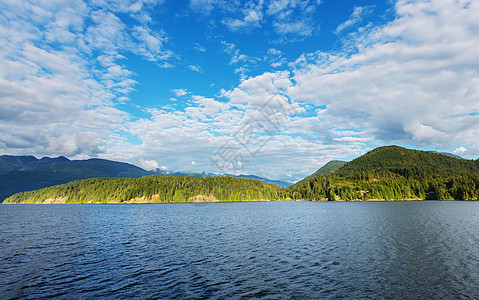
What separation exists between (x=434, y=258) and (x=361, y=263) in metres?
12.8

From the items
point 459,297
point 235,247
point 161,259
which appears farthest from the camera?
point 235,247

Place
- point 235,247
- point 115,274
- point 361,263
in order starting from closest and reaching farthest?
point 115,274
point 361,263
point 235,247

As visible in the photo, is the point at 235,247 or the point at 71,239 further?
the point at 71,239

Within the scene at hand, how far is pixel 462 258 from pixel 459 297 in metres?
19.2

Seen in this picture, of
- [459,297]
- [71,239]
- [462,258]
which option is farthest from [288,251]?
[71,239]

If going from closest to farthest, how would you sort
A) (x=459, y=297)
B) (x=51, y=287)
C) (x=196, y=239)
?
1. (x=459, y=297)
2. (x=51, y=287)
3. (x=196, y=239)

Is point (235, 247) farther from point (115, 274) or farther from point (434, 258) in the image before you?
point (434, 258)

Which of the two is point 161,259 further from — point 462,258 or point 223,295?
point 462,258

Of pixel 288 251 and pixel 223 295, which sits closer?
pixel 223 295

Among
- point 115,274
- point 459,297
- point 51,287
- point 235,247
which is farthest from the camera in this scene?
point 235,247

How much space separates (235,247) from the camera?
48000 millimetres

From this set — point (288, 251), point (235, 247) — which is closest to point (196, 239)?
point (235, 247)

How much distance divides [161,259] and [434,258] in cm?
4377

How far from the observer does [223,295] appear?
25328mm
